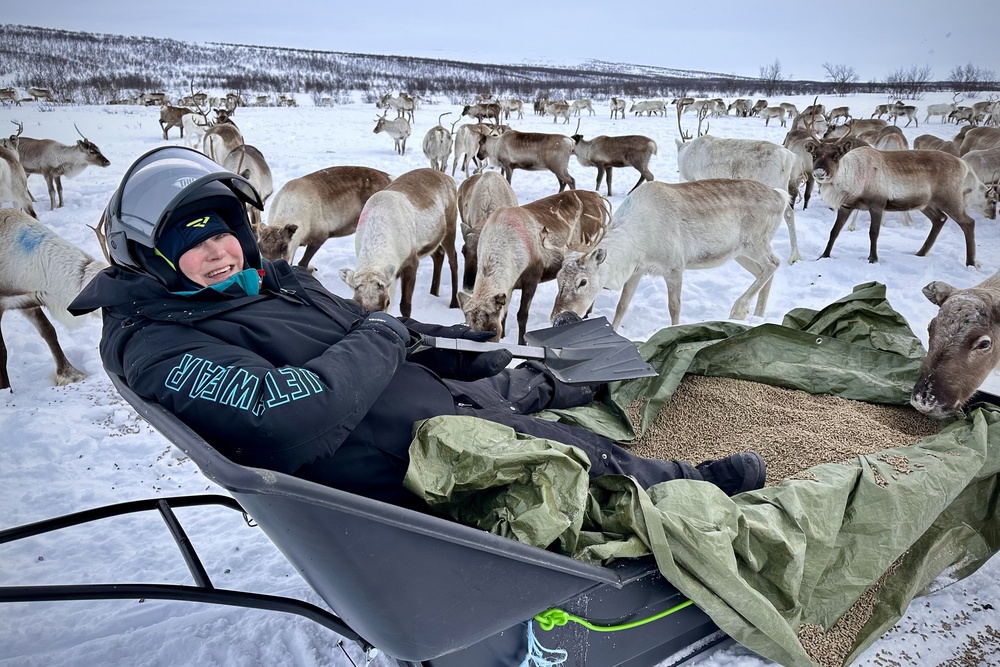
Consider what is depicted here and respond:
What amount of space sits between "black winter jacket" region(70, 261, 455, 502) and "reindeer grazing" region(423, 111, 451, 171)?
37.6ft

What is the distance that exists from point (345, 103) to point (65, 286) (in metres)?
26.4

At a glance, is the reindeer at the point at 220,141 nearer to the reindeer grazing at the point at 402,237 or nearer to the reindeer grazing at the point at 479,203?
the reindeer grazing at the point at 479,203

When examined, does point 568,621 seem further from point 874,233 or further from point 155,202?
point 874,233

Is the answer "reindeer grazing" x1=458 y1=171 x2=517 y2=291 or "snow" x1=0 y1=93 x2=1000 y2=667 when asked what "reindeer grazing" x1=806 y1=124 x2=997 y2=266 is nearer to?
"snow" x1=0 y1=93 x2=1000 y2=667

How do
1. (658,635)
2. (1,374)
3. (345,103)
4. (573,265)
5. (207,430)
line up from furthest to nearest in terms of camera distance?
(345,103) < (573,265) < (1,374) < (658,635) < (207,430)

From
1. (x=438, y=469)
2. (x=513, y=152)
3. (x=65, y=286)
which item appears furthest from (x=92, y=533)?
(x=513, y=152)

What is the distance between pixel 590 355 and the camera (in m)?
2.73

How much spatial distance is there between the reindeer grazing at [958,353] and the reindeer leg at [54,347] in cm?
502

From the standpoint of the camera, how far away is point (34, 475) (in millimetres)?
2838

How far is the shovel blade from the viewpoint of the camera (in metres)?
2.55

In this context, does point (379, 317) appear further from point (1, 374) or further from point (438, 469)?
point (1, 374)

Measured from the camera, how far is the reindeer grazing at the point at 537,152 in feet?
35.6

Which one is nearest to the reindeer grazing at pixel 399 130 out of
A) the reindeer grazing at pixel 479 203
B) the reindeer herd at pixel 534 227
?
the reindeer herd at pixel 534 227

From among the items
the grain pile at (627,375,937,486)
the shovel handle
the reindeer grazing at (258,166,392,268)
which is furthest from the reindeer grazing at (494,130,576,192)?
the shovel handle
